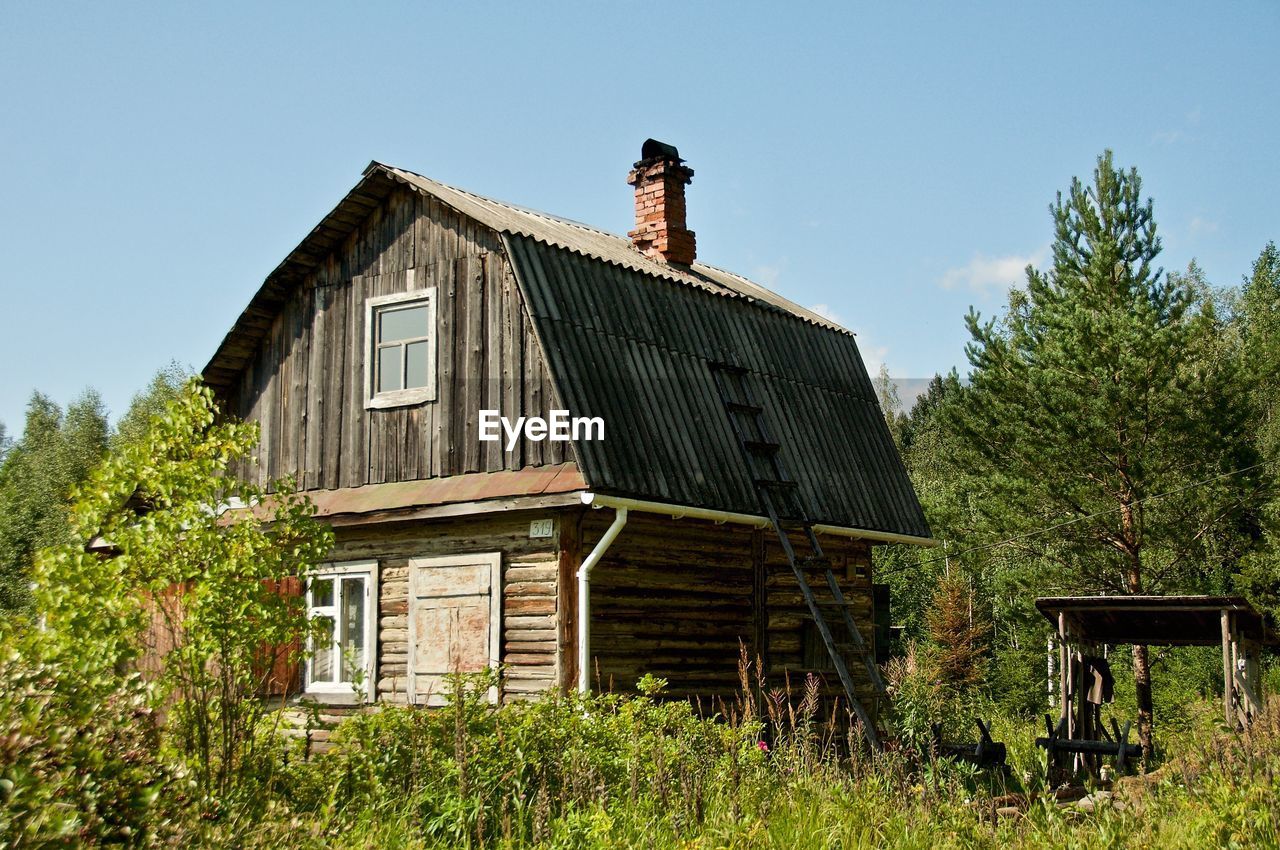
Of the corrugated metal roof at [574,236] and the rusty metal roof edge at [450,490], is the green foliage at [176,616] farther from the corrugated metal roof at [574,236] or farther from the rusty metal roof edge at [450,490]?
the corrugated metal roof at [574,236]

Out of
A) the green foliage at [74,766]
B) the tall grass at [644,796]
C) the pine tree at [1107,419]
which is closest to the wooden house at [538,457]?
the tall grass at [644,796]

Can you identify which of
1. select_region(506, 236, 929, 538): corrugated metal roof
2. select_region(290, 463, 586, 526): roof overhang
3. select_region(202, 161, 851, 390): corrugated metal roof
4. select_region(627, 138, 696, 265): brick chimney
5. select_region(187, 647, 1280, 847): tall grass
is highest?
select_region(627, 138, 696, 265): brick chimney

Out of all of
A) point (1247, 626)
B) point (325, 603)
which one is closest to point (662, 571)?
point (325, 603)

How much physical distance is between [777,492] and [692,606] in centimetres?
178

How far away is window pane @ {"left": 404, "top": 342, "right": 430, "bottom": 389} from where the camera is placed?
45.4ft

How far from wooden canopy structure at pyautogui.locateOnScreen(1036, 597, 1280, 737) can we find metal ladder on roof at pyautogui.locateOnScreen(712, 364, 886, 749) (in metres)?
2.71

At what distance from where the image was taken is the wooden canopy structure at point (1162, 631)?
14.1m

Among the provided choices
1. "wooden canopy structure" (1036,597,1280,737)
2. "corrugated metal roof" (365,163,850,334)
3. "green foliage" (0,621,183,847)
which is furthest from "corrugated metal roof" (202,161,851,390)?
"green foliage" (0,621,183,847)

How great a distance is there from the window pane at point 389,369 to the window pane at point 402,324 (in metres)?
0.15

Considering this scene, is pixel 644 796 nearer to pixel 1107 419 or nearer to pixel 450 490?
pixel 450 490

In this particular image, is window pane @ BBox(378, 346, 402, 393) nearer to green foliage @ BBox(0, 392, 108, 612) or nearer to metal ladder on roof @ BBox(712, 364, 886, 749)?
metal ladder on roof @ BBox(712, 364, 886, 749)

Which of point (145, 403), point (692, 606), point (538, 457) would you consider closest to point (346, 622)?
point (538, 457)

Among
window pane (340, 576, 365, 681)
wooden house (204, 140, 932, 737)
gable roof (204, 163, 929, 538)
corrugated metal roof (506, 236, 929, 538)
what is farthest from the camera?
window pane (340, 576, 365, 681)

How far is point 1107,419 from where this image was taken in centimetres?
2178
